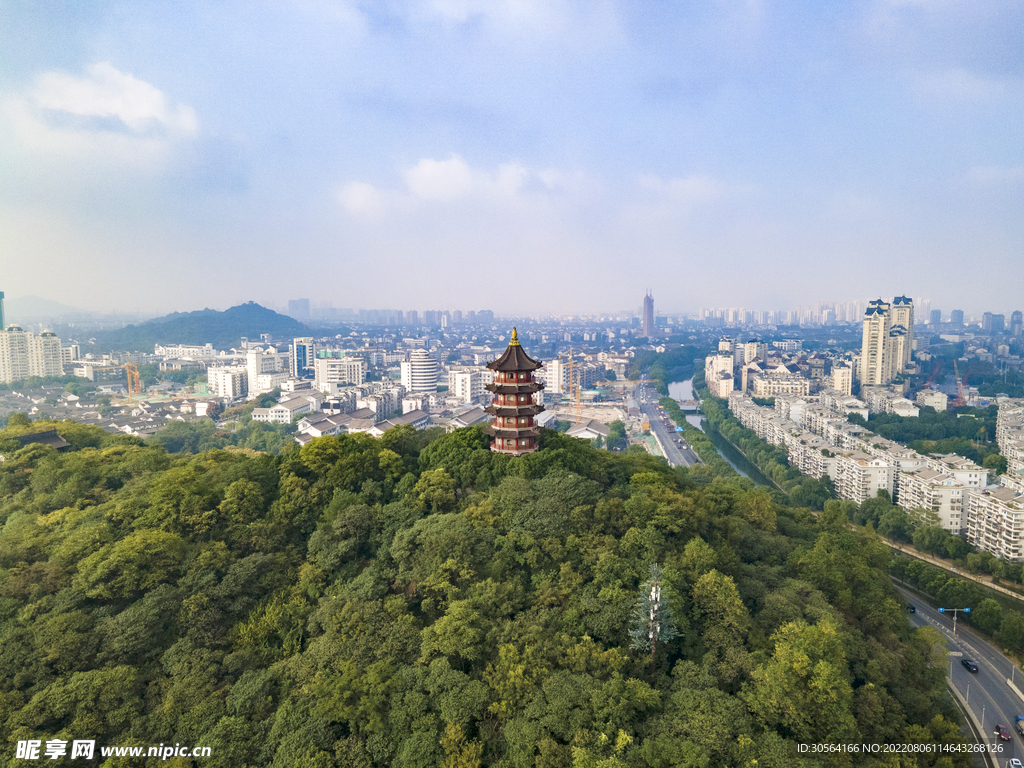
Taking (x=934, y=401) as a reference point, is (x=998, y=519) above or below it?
below

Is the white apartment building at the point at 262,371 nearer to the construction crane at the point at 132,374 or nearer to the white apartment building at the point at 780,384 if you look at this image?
the construction crane at the point at 132,374

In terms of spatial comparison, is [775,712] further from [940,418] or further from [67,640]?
[940,418]

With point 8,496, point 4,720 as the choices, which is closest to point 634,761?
point 4,720

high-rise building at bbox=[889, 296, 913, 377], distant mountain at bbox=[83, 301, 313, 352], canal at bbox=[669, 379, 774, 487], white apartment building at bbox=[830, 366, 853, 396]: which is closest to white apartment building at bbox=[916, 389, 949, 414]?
white apartment building at bbox=[830, 366, 853, 396]

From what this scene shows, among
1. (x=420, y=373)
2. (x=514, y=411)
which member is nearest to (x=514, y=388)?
(x=514, y=411)

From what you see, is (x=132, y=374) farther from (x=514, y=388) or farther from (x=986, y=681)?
(x=986, y=681)

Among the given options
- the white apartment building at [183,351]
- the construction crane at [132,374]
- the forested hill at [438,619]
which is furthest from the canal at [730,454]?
A: the white apartment building at [183,351]

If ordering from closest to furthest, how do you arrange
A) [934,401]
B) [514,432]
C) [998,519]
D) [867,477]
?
[514,432]
[998,519]
[867,477]
[934,401]

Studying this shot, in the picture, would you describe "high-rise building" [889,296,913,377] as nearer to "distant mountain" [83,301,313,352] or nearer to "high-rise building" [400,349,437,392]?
"high-rise building" [400,349,437,392]
